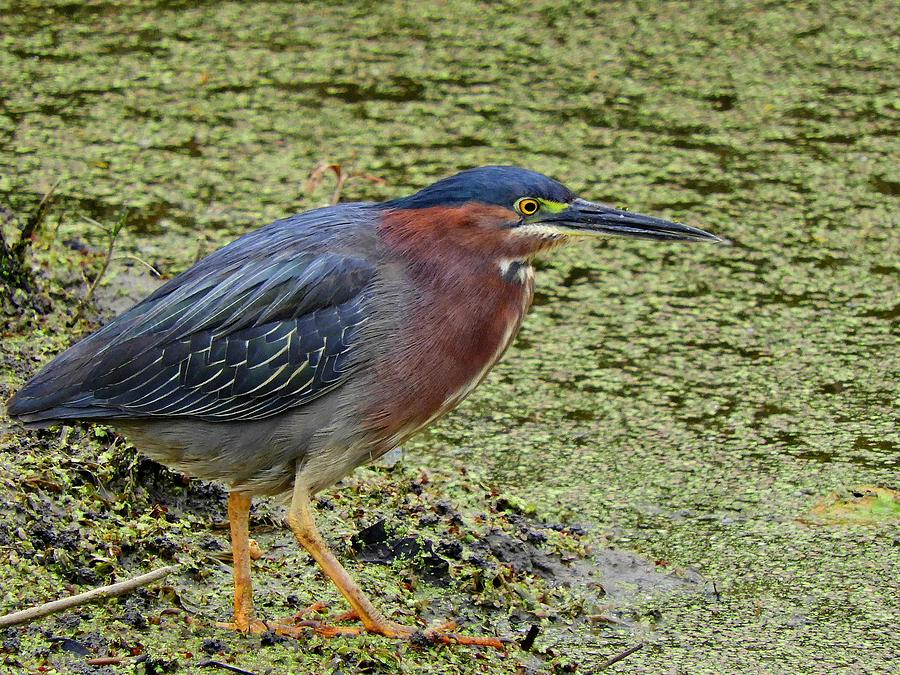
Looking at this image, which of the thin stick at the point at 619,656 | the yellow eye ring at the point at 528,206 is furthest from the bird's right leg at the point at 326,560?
the yellow eye ring at the point at 528,206

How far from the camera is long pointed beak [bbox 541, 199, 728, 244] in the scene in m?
3.40

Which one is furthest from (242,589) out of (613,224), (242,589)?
(613,224)

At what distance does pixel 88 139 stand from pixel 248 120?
82 cm

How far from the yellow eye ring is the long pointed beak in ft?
0.12

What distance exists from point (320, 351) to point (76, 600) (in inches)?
32.6

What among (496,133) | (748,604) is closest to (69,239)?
(496,133)

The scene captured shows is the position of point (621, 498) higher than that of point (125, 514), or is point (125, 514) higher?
point (125, 514)

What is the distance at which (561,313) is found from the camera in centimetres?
527

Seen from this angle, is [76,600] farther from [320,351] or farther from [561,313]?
[561,313]

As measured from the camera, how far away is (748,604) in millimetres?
3686

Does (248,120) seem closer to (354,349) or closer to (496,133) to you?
(496,133)

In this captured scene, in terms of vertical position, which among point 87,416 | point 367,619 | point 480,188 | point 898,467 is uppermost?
point 480,188

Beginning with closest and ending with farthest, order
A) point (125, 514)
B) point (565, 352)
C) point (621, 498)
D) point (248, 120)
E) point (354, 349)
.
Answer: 1. point (354, 349)
2. point (125, 514)
3. point (621, 498)
4. point (565, 352)
5. point (248, 120)

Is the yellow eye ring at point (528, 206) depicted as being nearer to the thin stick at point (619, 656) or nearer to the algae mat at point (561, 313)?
the algae mat at point (561, 313)
